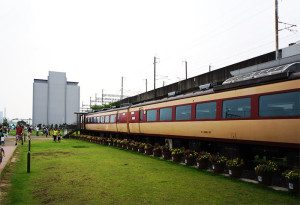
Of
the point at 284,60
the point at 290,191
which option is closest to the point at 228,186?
the point at 290,191

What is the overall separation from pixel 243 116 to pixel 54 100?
75.3 metres

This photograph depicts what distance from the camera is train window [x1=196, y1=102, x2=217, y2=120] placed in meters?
11.0

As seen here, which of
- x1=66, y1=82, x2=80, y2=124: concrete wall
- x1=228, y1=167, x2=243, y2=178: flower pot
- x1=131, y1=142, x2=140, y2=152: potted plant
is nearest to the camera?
x1=228, y1=167, x2=243, y2=178: flower pot

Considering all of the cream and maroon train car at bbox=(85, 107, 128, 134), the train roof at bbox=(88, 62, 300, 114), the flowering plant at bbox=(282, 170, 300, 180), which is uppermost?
the train roof at bbox=(88, 62, 300, 114)

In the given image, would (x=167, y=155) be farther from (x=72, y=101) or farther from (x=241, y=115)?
(x=72, y=101)

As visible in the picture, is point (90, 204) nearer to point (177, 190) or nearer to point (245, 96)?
point (177, 190)

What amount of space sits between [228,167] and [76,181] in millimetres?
5259

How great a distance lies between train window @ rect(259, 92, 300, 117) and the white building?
73590 mm

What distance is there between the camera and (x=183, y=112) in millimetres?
13320

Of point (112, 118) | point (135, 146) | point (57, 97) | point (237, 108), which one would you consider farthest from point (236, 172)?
point (57, 97)

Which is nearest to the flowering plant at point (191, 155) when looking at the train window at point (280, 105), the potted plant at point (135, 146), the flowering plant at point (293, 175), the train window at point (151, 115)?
the train window at point (280, 105)

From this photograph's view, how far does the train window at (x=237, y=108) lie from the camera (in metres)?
9.30

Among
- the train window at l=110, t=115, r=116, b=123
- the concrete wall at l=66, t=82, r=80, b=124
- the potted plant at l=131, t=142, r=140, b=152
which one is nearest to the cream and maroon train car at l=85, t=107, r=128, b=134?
the train window at l=110, t=115, r=116, b=123

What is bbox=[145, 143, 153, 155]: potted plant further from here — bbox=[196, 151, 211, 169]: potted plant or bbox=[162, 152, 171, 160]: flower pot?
bbox=[196, 151, 211, 169]: potted plant
